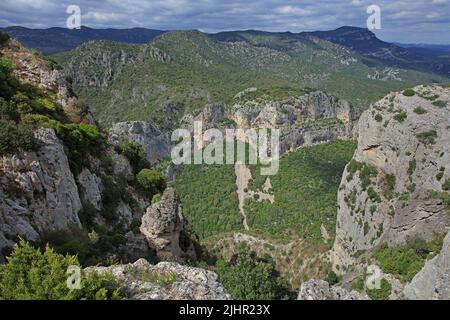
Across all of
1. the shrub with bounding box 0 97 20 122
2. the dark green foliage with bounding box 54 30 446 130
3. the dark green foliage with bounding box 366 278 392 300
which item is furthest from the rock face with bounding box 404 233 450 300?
the dark green foliage with bounding box 54 30 446 130

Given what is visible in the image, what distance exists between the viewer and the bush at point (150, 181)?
97.3ft

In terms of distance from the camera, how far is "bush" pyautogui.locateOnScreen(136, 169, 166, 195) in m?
29.7

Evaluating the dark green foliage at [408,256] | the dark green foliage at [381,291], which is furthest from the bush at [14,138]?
the dark green foliage at [408,256]

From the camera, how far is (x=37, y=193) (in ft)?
55.8

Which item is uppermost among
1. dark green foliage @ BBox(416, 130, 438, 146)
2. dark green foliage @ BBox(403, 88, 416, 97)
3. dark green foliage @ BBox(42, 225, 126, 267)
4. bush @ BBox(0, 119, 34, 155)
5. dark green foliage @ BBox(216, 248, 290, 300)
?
dark green foliage @ BBox(403, 88, 416, 97)

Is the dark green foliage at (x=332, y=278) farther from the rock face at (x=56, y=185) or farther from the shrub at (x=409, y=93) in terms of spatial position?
the rock face at (x=56, y=185)

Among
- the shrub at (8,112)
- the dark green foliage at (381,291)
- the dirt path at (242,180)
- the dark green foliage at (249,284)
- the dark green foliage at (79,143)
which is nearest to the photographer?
the shrub at (8,112)

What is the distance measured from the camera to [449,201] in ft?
97.4

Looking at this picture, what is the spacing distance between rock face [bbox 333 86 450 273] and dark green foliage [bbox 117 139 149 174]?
1962 centimetres

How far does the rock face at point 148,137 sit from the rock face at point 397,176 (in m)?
66.4

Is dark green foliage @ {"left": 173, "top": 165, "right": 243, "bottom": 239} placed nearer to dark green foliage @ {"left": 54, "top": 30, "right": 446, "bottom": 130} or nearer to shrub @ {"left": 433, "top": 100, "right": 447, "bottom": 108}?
dark green foliage @ {"left": 54, "top": 30, "right": 446, "bottom": 130}

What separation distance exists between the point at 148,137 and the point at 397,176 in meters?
81.3

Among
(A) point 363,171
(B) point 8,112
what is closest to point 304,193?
(A) point 363,171
